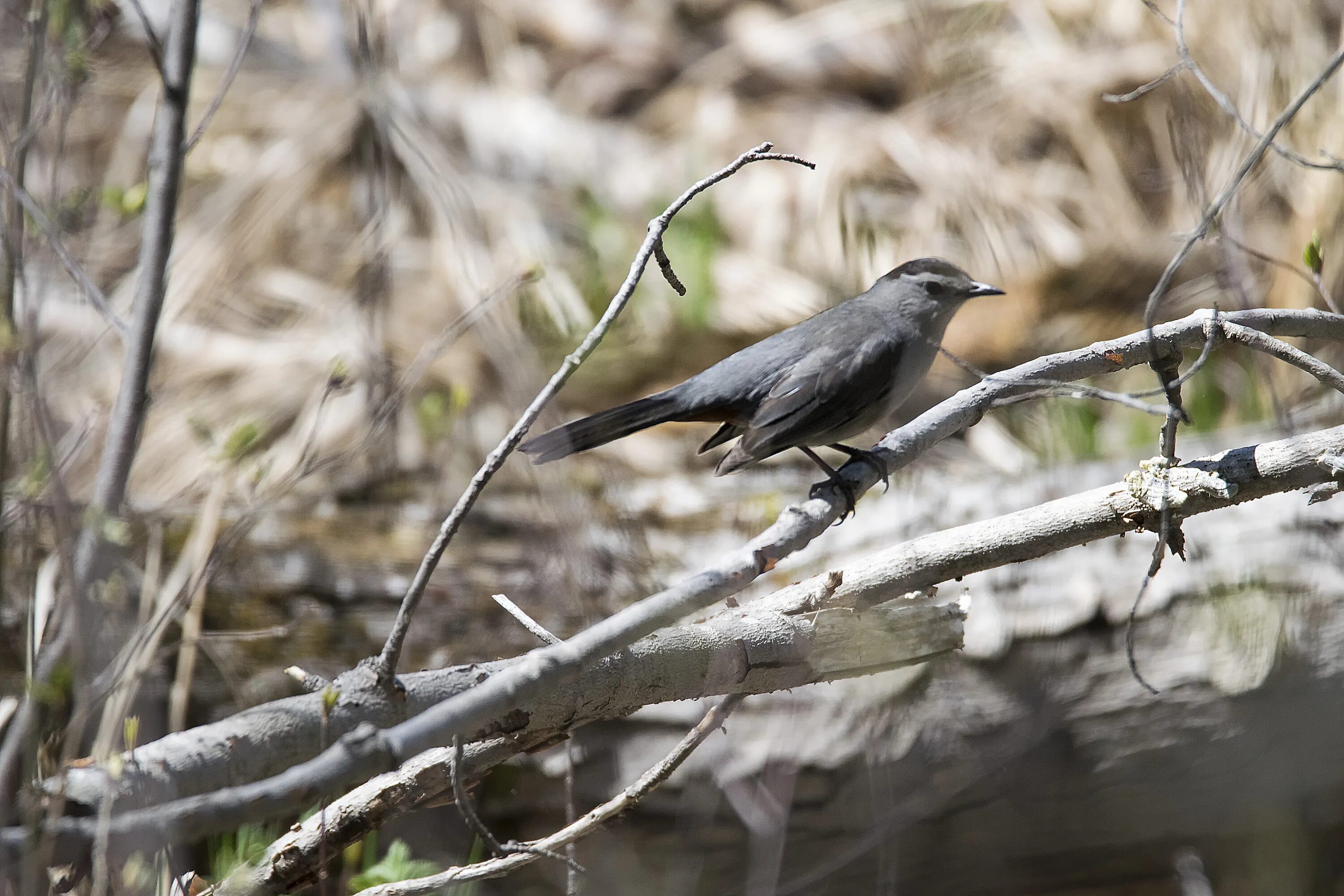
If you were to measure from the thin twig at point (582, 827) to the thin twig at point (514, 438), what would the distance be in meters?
0.77

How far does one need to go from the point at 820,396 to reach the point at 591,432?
71 cm

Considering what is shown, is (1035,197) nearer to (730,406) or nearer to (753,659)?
(730,406)

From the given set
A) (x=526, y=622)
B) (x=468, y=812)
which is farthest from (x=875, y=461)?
(x=468, y=812)

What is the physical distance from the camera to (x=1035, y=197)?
22.8 feet

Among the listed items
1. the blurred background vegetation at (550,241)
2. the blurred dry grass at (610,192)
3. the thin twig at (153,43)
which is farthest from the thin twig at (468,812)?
the blurred dry grass at (610,192)

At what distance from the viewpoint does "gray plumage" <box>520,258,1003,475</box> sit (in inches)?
121

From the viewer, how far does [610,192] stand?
24.4 ft

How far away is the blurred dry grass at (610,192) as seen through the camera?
533 cm

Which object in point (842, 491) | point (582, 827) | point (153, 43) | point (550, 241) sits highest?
point (550, 241)

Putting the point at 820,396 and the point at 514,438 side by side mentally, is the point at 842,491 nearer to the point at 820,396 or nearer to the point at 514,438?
the point at 820,396

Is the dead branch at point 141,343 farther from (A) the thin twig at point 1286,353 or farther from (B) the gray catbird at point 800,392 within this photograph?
(A) the thin twig at point 1286,353

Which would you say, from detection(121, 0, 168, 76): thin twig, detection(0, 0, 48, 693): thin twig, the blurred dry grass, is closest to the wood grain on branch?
detection(0, 0, 48, 693): thin twig

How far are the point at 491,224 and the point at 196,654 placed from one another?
3634 mm

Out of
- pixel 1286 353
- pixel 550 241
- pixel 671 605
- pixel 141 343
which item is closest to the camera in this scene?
pixel 671 605
